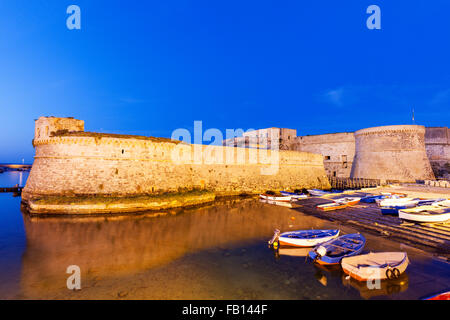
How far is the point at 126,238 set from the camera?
11742 mm

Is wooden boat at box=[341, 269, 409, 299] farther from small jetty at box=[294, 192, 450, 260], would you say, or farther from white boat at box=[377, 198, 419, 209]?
white boat at box=[377, 198, 419, 209]

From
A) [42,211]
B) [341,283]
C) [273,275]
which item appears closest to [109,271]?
[273,275]

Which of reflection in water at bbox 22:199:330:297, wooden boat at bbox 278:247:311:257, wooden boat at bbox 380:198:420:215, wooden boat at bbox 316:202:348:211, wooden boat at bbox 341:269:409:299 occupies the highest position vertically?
wooden boat at bbox 380:198:420:215

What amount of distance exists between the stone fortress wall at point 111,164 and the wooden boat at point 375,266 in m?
16.6

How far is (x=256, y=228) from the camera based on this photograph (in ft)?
45.7

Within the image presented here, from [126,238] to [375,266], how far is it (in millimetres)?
11374

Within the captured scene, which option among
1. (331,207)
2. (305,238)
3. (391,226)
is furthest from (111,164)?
(391,226)

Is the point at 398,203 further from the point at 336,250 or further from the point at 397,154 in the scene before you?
the point at 397,154

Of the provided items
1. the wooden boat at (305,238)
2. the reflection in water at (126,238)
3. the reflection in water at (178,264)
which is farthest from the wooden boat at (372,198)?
the wooden boat at (305,238)

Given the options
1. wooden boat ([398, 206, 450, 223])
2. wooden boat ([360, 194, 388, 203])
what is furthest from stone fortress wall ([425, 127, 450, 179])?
wooden boat ([398, 206, 450, 223])

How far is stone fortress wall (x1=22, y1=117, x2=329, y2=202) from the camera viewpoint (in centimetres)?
1777

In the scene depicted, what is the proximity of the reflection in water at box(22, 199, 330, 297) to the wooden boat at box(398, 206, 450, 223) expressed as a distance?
16.3 ft

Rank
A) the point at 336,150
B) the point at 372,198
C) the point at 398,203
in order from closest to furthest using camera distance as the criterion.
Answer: the point at 398,203, the point at 372,198, the point at 336,150
